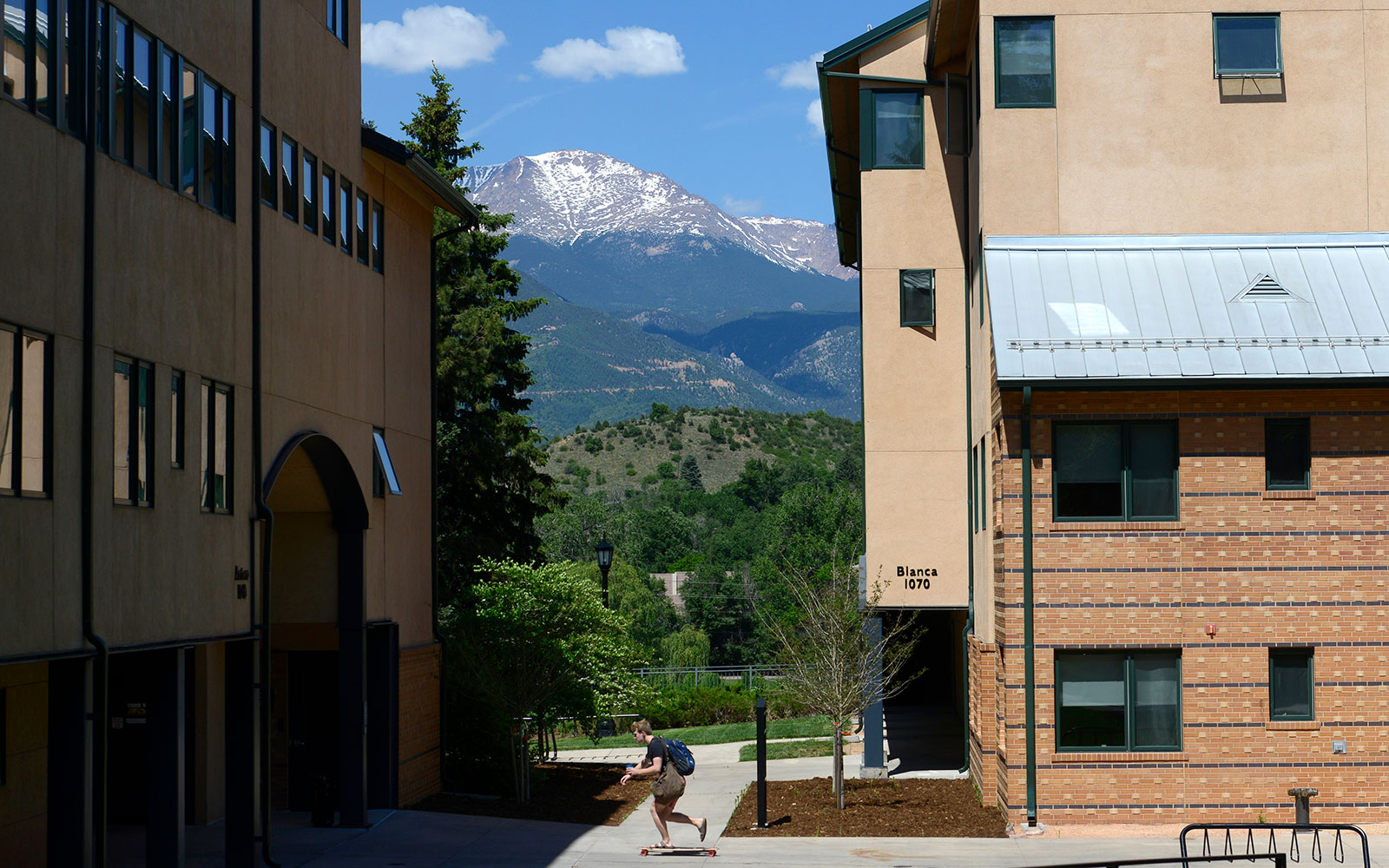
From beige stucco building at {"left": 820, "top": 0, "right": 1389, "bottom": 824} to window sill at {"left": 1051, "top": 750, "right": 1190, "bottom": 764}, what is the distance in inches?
1.4

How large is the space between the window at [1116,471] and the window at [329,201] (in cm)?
1005

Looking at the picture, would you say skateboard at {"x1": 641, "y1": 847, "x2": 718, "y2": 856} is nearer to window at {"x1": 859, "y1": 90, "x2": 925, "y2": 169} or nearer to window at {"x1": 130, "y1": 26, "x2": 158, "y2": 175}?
window at {"x1": 130, "y1": 26, "x2": 158, "y2": 175}

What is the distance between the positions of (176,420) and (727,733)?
24148mm

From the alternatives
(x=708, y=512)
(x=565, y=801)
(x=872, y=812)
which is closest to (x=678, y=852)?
(x=872, y=812)

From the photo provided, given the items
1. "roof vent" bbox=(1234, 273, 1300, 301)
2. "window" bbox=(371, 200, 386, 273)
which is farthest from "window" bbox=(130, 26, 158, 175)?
"roof vent" bbox=(1234, 273, 1300, 301)

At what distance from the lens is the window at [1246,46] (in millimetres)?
19688

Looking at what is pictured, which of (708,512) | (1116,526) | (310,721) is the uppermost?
(1116,526)

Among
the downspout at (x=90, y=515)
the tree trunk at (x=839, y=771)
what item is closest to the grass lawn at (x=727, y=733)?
the tree trunk at (x=839, y=771)

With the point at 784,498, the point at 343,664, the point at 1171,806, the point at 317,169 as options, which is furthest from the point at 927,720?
the point at 784,498

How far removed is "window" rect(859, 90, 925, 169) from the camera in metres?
23.7

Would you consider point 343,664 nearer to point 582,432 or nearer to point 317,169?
point 317,169

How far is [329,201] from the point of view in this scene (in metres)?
19.4

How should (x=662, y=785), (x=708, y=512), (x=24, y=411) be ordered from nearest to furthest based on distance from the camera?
(x=24, y=411)
(x=662, y=785)
(x=708, y=512)

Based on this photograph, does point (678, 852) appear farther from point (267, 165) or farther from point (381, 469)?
point (267, 165)
